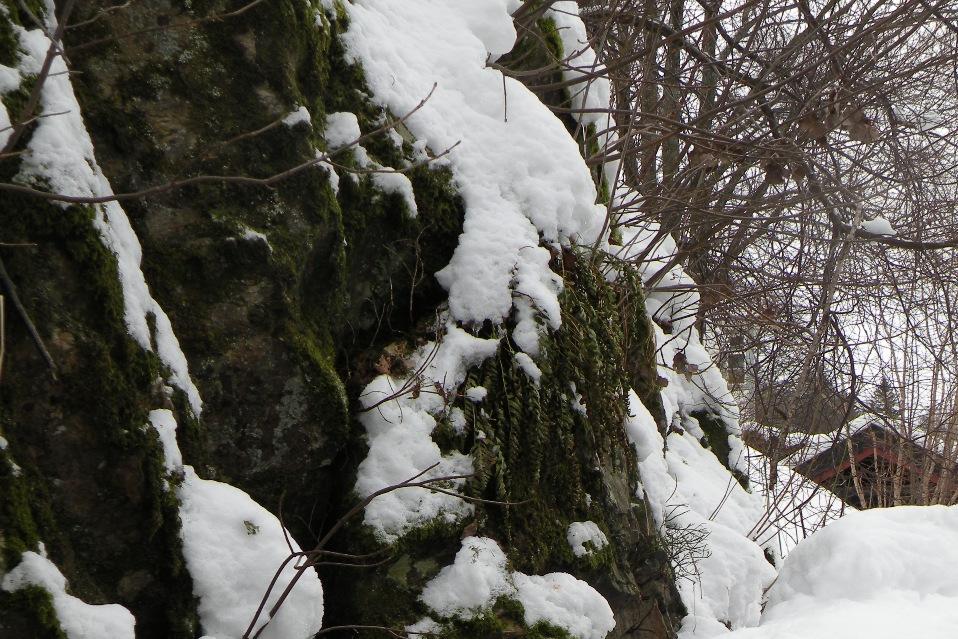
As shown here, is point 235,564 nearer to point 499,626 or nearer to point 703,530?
point 499,626

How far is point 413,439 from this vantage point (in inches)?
89.9

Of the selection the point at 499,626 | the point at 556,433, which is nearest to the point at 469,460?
the point at 556,433

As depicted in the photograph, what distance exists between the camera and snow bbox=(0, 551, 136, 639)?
4.76 ft

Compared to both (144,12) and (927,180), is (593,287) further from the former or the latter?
(927,180)

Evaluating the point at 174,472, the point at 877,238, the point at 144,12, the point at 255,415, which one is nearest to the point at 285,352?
the point at 255,415

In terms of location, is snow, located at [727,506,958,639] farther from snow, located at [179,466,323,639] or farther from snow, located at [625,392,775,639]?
snow, located at [179,466,323,639]

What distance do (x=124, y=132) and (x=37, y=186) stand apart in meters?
0.38

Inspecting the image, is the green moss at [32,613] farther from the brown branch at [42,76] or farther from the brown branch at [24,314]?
the brown branch at [42,76]

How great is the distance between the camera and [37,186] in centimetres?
163

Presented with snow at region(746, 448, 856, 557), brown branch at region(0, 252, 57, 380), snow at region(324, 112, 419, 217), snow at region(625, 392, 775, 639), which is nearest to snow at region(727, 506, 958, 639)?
snow at region(625, 392, 775, 639)

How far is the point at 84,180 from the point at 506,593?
1608 millimetres

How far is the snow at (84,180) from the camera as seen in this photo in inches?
65.1

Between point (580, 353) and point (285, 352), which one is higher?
point (580, 353)

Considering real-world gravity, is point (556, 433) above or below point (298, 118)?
below
